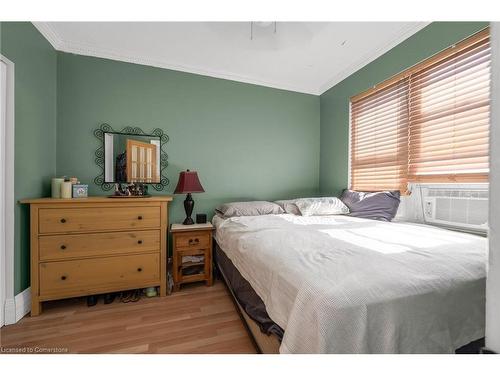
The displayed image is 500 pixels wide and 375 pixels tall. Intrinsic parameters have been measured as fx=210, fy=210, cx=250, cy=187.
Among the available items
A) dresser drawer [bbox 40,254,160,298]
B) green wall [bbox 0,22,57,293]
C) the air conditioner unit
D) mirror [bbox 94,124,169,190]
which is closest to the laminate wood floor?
dresser drawer [bbox 40,254,160,298]

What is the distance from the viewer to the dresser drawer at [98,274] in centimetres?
162

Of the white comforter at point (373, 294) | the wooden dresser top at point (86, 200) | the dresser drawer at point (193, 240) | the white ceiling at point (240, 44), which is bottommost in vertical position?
the dresser drawer at point (193, 240)

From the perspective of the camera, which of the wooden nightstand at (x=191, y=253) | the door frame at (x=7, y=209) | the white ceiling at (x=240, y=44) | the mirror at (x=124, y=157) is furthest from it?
the mirror at (x=124, y=157)

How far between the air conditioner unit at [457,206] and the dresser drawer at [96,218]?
239cm

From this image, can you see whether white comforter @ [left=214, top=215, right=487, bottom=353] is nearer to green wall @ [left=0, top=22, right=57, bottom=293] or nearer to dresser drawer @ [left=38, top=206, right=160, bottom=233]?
dresser drawer @ [left=38, top=206, right=160, bottom=233]

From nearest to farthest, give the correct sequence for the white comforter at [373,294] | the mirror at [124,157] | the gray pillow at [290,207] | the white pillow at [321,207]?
1. the white comforter at [373,294]
2. the mirror at [124,157]
3. the white pillow at [321,207]
4. the gray pillow at [290,207]

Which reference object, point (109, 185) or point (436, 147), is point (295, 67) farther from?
point (109, 185)

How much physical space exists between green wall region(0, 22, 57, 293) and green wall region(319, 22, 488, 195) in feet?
10.4

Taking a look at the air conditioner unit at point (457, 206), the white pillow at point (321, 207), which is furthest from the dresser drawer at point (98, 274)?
the air conditioner unit at point (457, 206)

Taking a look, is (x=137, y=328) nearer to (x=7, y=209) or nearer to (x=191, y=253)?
(x=191, y=253)

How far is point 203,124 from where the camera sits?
260 centimetres

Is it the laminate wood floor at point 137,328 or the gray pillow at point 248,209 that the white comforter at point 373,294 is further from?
the gray pillow at point 248,209

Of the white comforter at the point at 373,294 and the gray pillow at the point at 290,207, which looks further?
the gray pillow at the point at 290,207
